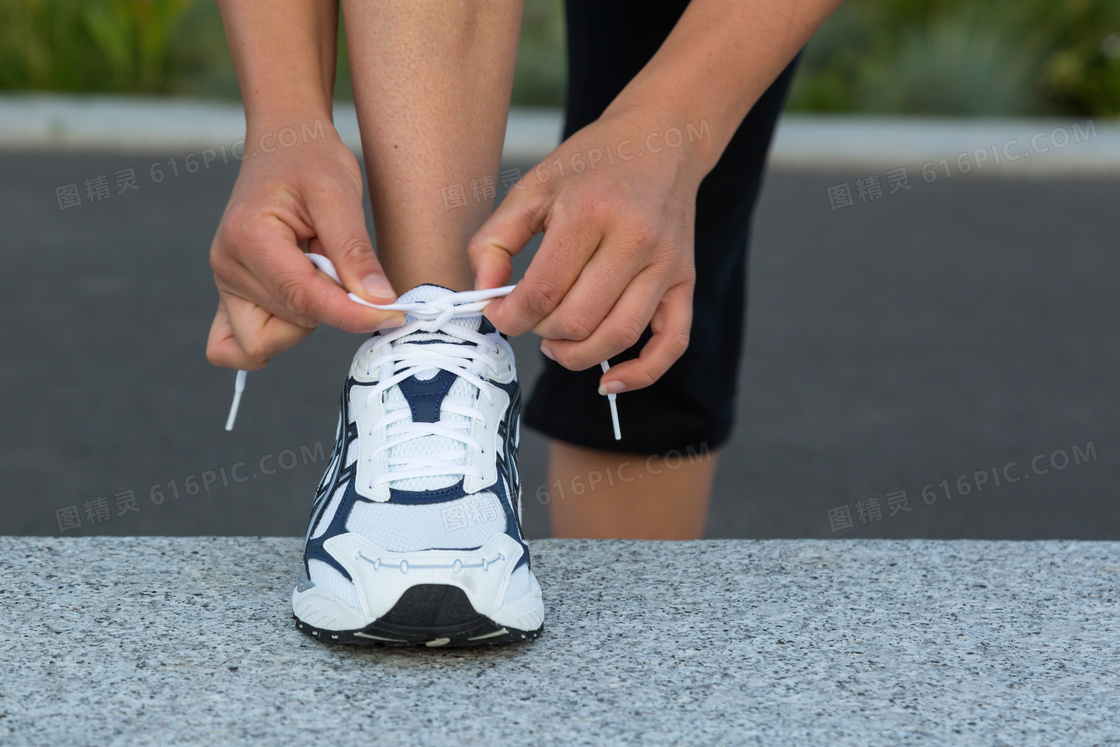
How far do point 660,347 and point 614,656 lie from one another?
31 centimetres

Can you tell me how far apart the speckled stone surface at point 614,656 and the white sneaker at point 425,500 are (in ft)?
0.18

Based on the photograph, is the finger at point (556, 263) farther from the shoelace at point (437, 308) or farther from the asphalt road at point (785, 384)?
the asphalt road at point (785, 384)

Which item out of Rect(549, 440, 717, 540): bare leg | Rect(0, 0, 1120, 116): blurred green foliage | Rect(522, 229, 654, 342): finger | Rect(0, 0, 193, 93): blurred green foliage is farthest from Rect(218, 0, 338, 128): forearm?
Rect(0, 0, 193, 93): blurred green foliage

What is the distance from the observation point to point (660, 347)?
3.52ft

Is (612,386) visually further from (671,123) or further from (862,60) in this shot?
(862,60)

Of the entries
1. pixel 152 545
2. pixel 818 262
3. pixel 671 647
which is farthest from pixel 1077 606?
pixel 818 262

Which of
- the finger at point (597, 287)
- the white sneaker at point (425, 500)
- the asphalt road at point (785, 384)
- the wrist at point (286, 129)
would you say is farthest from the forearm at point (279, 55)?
the asphalt road at point (785, 384)

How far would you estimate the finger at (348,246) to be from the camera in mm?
1062

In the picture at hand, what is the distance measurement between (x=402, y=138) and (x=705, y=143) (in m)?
0.33

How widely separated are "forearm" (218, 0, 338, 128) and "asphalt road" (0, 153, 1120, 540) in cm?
135

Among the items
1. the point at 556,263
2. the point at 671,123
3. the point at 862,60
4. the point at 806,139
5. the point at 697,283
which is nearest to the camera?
the point at 556,263

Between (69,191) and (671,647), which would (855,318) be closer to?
(671,647)

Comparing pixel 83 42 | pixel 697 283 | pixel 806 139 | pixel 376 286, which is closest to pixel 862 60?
pixel 806 139

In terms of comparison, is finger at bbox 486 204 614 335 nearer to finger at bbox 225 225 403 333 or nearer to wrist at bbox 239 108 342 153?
finger at bbox 225 225 403 333
